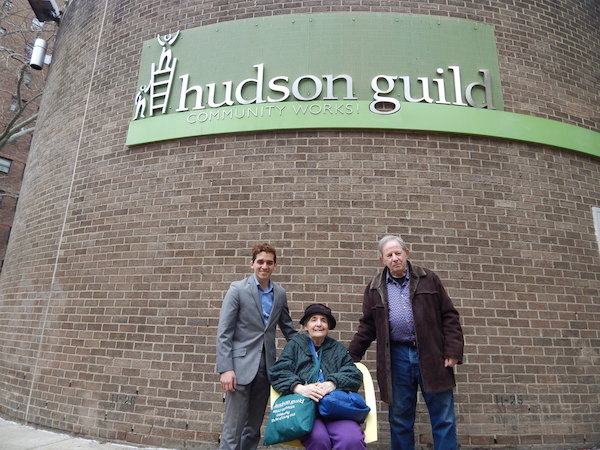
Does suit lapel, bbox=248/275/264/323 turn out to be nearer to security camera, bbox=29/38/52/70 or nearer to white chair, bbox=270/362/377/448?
white chair, bbox=270/362/377/448

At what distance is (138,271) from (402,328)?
123 inches

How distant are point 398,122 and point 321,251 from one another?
1.72 metres

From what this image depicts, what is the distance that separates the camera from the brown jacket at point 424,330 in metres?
2.70

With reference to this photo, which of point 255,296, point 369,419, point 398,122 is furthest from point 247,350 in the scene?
point 398,122

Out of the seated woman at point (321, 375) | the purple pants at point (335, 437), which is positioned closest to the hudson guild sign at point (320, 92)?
the seated woman at point (321, 375)

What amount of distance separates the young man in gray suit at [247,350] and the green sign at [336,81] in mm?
2338

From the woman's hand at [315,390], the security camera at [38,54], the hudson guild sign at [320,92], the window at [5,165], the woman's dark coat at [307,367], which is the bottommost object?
the woman's hand at [315,390]

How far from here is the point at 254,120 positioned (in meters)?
4.76

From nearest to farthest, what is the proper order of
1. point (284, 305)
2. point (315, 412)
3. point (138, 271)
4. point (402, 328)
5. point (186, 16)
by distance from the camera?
point (315, 412)
point (402, 328)
point (284, 305)
point (138, 271)
point (186, 16)

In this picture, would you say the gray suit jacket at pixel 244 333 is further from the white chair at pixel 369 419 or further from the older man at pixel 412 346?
the older man at pixel 412 346

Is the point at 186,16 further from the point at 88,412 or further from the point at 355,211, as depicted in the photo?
the point at 88,412

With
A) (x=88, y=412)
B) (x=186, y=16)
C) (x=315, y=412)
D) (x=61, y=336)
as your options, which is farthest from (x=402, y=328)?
(x=186, y=16)

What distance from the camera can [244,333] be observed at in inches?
113

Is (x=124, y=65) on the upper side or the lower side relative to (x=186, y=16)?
lower
